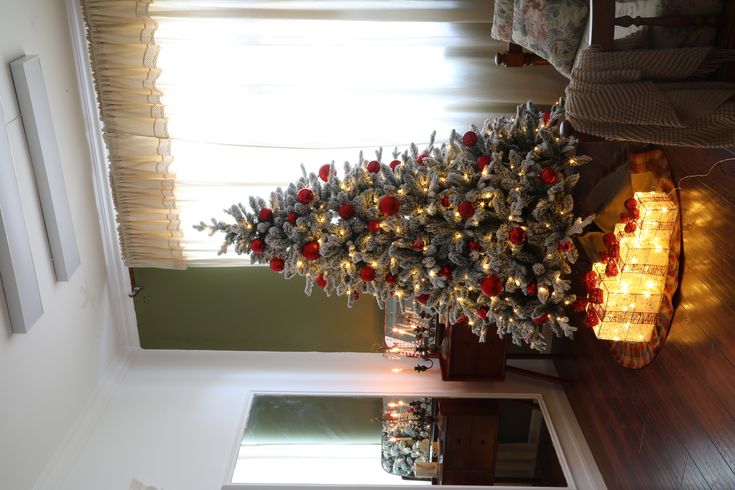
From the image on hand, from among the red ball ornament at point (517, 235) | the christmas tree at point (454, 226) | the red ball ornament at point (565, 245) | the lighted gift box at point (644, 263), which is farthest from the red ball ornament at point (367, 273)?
the lighted gift box at point (644, 263)

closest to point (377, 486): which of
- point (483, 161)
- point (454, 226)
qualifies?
point (454, 226)

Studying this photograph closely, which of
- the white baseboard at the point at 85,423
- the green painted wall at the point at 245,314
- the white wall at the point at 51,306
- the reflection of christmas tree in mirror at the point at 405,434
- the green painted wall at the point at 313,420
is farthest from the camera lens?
the green painted wall at the point at 245,314

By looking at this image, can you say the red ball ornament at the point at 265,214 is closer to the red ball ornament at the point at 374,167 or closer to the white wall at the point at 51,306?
the red ball ornament at the point at 374,167

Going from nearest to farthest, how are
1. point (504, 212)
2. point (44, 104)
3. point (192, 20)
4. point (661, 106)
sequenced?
point (661, 106) → point (504, 212) → point (44, 104) → point (192, 20)

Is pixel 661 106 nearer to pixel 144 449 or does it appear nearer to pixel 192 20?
pixel 192 20

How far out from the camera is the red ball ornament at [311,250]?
2203mm

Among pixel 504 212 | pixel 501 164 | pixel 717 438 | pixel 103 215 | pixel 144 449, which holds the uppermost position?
pixel 501 164

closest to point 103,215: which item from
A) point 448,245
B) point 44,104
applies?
point 44,104

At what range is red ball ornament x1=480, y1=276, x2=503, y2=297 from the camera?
2.12m

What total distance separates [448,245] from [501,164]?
31cm

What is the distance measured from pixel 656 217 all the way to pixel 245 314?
1960 mm

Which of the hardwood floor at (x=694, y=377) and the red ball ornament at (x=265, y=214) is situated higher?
the red ball ornament at (x=265, y=214)

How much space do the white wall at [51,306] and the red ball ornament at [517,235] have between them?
5.48 feet

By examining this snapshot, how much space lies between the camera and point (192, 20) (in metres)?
2.62
